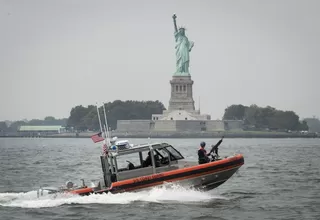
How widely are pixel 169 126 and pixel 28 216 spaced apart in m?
148

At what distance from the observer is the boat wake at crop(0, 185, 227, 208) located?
1099 inches

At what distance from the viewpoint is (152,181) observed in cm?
2789

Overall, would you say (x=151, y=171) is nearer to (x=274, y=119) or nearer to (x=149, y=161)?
(x=149, y=161)

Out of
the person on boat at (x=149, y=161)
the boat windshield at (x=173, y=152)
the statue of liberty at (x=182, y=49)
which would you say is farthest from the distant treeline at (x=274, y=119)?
the person on boat at (x=149, y=161)

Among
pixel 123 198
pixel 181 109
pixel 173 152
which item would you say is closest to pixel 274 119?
pixel 181 109

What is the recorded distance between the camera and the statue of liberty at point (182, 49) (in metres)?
170

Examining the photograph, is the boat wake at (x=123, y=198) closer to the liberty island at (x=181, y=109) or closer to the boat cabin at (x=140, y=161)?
the boat cabin at (x=140, y=161)

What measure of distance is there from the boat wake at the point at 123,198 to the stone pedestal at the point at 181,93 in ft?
479

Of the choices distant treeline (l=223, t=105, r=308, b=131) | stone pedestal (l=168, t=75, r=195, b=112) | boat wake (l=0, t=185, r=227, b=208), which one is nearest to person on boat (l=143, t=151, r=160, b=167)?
boat wake (l=0, t=185, r=227, b=208)

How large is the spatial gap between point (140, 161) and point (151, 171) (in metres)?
0.61

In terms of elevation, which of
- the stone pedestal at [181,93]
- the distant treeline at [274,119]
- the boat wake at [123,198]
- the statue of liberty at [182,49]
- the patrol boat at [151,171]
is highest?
the statue of liberty at [182,49]

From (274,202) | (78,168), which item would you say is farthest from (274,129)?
(274,202)

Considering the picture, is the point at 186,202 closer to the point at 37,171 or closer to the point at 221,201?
the point at 221,201

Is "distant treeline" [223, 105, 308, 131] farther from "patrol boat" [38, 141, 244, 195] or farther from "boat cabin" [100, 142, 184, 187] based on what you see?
"boat cabin" [100, 142, 184, 187]
